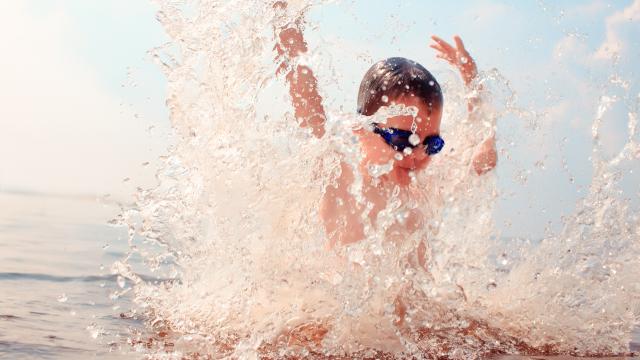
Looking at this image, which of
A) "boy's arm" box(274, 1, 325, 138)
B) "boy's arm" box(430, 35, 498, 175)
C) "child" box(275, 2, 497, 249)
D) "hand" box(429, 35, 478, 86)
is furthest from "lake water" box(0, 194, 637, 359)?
"hand" box(429, 35, 478, 86)

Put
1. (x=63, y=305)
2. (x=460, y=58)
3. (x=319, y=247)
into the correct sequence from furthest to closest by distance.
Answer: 1. (x=460, y=58)
2. (x=63, y=305)
3. (x=319, y=247)

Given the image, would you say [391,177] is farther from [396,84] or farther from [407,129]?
[396,84]

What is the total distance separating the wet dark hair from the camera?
13.0 feet

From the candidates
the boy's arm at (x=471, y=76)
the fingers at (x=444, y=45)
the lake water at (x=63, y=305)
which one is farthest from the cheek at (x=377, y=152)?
the lake water at (x=63, y=305)

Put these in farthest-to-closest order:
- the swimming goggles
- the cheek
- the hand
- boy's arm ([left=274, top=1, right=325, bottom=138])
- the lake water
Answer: the hand → boy's arm ([left=274, top=1, right=325, bottom=138]) → the cheek → the swimming goggles → the lake water

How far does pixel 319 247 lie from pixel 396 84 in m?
1.00

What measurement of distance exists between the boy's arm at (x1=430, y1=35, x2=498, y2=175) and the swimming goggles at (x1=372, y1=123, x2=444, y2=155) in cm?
57

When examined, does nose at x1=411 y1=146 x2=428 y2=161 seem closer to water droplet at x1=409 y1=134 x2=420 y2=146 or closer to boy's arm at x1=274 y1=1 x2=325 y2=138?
water droplet at x1=409 y1=134 x2=420 y2=146

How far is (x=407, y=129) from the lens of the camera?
3.89 meters

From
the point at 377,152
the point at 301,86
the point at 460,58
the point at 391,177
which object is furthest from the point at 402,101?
the point at 460,58

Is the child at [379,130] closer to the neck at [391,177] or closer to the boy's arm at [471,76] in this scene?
the neck at [391,177]

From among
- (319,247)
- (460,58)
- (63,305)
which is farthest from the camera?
(460,58)

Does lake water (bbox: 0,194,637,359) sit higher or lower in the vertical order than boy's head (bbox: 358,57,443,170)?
lower

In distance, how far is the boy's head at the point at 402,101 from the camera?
396 cm
